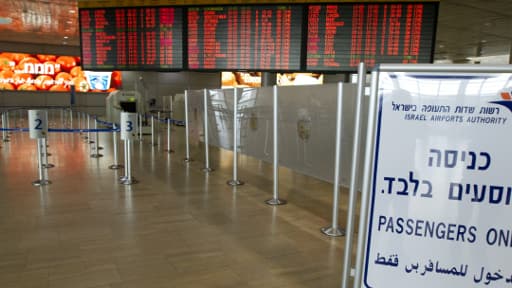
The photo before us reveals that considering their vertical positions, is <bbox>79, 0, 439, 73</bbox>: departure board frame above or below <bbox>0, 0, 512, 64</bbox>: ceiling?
below

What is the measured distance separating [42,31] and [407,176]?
19986mm

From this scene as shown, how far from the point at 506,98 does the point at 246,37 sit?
527cm

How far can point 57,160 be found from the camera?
780cm

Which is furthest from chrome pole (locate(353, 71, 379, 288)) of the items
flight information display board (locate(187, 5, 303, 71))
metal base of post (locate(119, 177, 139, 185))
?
metal base of post (locate(119, 177, 139, 185))

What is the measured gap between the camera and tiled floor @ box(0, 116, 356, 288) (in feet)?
9.77

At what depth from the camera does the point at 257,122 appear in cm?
609

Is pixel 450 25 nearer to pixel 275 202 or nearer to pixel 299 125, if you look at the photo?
A: pixel 299 125

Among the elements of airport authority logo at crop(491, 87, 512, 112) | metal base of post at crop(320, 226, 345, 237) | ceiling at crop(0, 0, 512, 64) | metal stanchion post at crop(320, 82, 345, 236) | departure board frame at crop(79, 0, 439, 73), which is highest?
ceiling at crop(0, 0, 512, 64)

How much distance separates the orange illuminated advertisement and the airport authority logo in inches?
981

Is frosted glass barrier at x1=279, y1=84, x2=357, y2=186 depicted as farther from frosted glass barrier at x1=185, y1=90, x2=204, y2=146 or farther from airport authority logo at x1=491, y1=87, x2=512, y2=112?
frosted glass barrier at x1=185, y1=90, x2=204, y2=146

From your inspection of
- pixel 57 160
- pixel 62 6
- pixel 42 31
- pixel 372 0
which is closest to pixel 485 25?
pixel 372 0

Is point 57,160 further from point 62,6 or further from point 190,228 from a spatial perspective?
point 62,6

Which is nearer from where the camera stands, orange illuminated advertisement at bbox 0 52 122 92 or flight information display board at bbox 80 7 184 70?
flight information display board at bbox 80 7 184 70

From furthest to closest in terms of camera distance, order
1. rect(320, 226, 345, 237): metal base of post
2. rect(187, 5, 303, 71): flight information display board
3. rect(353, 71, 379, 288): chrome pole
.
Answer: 1. rect(187, 5, 303, 71): flight information display board
2. rect(320, 226, 345, 237): metal base of post
3. rect(353, 71, 379, 288): chrome pole
